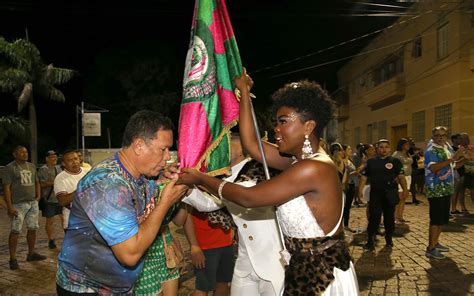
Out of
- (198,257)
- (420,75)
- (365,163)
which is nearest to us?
(198,257)

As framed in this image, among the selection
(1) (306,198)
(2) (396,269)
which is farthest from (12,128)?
(1) (306,198)

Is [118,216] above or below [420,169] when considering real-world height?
above

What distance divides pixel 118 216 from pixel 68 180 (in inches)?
192

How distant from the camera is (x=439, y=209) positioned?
24.6 ft

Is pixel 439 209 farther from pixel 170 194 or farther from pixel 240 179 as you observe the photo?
pixel 170 194

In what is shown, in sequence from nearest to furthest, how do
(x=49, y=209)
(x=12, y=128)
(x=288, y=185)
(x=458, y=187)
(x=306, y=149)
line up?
(x=288, y=185) < (x=306, y=149) < (x=49, y=209) < (x=458, y=187) < (x=12, y=128)

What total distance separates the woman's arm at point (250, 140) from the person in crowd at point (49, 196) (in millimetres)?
6676

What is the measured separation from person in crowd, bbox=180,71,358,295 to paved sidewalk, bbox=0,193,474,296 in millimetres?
3485

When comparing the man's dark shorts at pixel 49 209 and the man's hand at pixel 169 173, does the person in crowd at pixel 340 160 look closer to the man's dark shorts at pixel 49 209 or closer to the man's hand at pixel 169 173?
the man's dark shorts at pixel 49 209

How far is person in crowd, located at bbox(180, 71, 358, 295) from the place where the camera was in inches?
111

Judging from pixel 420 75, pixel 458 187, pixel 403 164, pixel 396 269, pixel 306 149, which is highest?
pixel 420 75

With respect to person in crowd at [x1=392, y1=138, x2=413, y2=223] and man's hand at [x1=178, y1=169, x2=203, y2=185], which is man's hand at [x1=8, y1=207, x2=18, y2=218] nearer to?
man's hand at [x1=178, y1=169, x2=203, y2=185]

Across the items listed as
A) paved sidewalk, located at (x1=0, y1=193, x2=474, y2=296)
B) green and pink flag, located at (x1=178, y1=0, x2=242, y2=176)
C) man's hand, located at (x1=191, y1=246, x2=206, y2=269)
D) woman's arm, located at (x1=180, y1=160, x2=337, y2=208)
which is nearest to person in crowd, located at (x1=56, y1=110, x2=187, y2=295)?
woman's arm, located at (x1=180, y1=160, x2=337, y2=208)

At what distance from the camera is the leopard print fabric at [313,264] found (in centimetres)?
285
